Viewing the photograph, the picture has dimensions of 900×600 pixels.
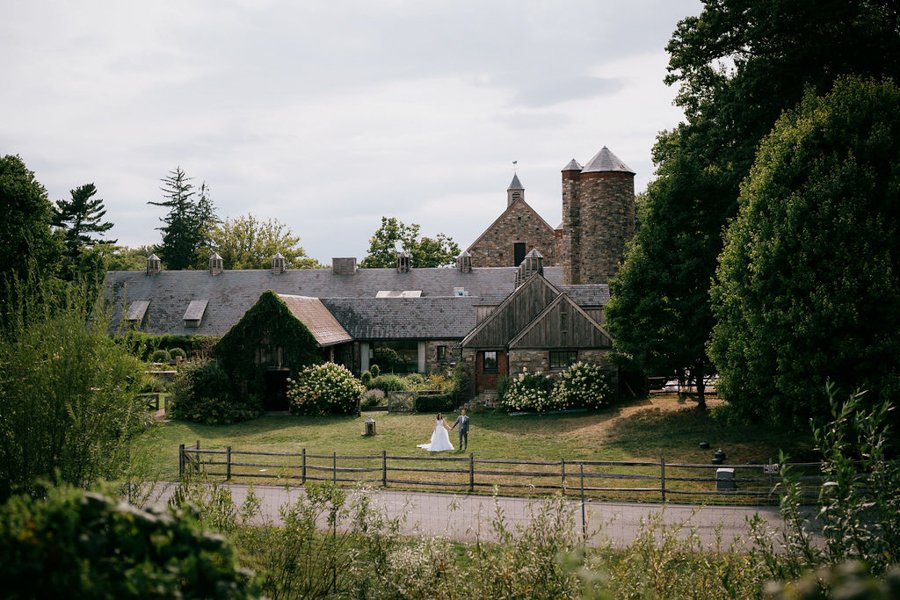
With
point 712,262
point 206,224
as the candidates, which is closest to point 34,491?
point 712,262

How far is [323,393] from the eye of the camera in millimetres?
31859

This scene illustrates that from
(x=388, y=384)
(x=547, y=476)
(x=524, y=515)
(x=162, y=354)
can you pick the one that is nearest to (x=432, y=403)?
(x=388, y=384)

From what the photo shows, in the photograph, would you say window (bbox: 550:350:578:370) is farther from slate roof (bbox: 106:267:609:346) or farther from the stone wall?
the stone wall

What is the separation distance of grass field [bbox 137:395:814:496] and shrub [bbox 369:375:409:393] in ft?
11.6

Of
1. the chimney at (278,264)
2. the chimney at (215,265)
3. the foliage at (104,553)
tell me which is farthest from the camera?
the chimney at (278,264)

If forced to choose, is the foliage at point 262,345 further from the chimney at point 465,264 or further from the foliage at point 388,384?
the chimney at point 465,264

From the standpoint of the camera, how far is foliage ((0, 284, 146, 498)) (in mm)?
10031

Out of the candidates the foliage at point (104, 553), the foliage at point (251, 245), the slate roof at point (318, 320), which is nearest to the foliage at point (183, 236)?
the foliage at point (251, 245)

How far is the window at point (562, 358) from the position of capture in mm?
33219

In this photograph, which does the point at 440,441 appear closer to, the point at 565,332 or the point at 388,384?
the point at 565,332

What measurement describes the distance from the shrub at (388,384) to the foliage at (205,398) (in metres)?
6.78

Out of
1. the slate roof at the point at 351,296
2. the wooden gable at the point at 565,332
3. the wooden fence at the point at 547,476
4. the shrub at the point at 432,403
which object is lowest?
→ the wooden fence at the point at 547,476

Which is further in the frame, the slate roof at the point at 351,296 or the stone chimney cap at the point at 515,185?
the stone chimney cap at the point at 515,185

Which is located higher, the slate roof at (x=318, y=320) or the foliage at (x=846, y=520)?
the slate roof at (x=318, y=320)
